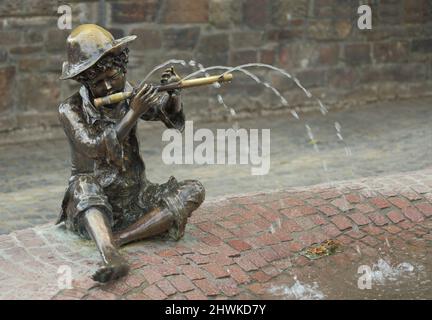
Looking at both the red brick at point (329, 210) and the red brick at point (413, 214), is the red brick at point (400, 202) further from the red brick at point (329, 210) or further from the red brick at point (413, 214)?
the red brick at point (329, 210)

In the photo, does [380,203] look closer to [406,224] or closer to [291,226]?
[406,224]

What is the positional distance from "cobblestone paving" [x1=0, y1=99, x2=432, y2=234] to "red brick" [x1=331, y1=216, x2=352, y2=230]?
1.05 m

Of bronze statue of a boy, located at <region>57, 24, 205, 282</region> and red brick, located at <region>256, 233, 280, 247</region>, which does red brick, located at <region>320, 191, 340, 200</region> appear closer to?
red brick, located at <region>256, 233, 280, 247</region>

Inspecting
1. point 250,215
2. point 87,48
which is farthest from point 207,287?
point 87,48

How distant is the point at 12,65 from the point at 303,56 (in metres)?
3.12

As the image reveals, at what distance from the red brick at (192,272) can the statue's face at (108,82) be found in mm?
1056

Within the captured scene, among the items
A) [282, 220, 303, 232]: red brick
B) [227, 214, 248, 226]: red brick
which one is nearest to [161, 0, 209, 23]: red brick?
[227, 214, 248, 226]: red brick

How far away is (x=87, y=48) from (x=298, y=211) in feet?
6.00

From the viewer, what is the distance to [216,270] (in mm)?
4824

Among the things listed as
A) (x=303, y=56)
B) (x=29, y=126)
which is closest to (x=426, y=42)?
(x=303, y=56)

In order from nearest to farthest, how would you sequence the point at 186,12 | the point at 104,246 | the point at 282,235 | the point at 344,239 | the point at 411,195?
the point at 104,246 → the point at 282,235 → the point at 344,239 → the point at 411,195 → the point at 186,12

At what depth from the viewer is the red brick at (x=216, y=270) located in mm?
4797

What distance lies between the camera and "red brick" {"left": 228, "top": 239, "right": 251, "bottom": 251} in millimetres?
5113

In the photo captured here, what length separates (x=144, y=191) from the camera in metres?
5.10
